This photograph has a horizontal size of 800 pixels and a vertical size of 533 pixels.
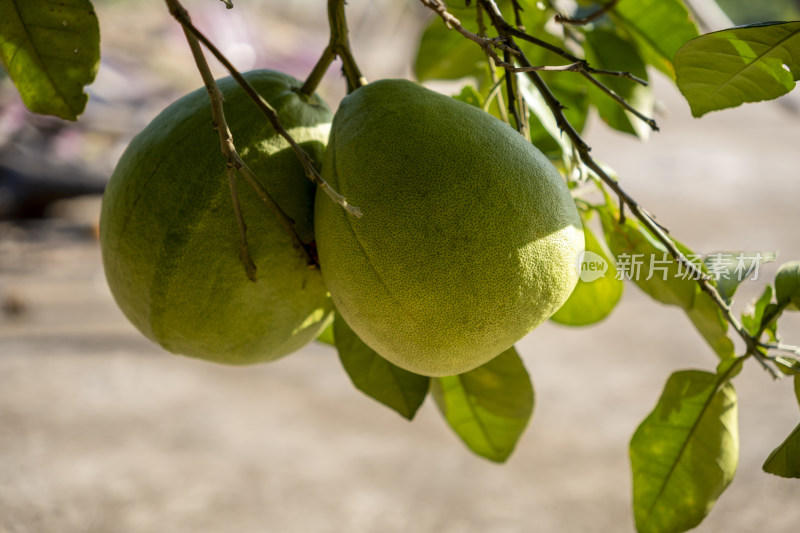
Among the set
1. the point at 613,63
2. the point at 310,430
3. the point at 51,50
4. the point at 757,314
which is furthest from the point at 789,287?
the point at 310,430

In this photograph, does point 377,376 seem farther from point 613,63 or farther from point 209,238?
point 613,63

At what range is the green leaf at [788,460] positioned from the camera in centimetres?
37

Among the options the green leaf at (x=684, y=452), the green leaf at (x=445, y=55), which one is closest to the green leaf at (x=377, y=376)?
the green leaf at (x=684, y=452)

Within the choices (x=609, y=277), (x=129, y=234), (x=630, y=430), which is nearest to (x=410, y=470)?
(x=630, y=430)

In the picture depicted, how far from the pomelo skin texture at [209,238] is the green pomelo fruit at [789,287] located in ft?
0.86

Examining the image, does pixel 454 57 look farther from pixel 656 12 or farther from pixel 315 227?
pixel 315 227

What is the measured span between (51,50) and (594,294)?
374 millimetres

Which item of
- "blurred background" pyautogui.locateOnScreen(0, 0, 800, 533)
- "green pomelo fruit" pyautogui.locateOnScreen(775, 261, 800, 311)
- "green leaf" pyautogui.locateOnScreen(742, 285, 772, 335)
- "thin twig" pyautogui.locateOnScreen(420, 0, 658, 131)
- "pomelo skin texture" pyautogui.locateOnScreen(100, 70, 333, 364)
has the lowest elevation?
"blurred background" pyautogui.locateOnScreen(0, 0, 800, 533)

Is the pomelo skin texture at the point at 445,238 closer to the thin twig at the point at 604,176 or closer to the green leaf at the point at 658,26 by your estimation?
the thin twig at the point at 604,176

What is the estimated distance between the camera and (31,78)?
0.43 meters

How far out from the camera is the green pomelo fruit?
440 millimetres

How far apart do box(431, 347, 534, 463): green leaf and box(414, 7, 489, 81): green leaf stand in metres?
0.26

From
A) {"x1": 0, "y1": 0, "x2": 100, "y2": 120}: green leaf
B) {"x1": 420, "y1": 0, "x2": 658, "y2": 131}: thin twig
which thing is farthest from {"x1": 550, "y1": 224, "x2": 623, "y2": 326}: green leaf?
{"x1": 0, "y1": 0, "x2": 100, "y2": 120}: green leaf

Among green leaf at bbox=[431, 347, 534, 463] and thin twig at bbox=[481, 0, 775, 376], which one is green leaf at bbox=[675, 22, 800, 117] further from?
green leaf at bbox=[431, 347, 534, 463]
